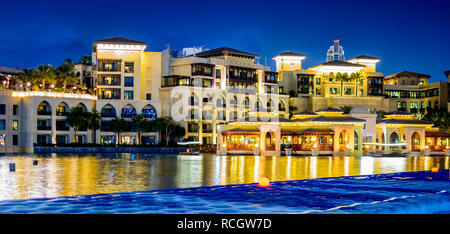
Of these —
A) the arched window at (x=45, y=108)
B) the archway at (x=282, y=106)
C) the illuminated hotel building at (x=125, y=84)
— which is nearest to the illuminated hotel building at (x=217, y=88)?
the archway at (x=282, y=106)

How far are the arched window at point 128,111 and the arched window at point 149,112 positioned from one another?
1.68 metres

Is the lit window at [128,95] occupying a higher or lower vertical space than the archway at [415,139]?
higher

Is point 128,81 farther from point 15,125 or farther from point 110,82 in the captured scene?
point 15,125

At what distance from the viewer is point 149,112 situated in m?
83.4

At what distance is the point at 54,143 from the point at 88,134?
646 cm

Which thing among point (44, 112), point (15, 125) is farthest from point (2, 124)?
point (44, 112)

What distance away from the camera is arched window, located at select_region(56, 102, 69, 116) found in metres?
76.9

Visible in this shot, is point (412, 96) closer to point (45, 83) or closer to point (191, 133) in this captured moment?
point (191, 133)

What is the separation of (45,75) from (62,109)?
291 inches

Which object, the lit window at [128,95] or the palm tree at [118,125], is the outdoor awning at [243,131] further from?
the lit window at [128,95]

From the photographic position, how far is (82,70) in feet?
348

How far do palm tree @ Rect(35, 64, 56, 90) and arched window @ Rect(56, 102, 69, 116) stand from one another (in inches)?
217

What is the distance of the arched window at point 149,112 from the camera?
8319 centimetres
